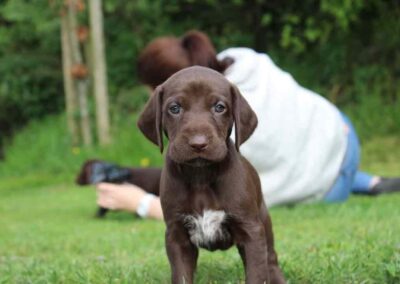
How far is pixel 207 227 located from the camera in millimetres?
3139

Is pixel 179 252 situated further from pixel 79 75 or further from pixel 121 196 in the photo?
pixel 79 75

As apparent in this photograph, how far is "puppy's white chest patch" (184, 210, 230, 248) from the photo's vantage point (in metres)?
3.12

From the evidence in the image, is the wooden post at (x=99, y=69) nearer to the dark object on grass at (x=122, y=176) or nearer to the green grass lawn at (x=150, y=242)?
the green grass lawn at (x=150, y=242)

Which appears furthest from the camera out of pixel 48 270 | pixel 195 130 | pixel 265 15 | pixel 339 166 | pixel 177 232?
pixel 265 15

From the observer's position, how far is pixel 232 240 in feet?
10.5

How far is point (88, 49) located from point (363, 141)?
5108mm

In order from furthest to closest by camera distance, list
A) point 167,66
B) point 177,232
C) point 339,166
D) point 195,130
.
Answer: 1. point 339,166
2. point 167,66
3. point 177,232
4. point 195,130

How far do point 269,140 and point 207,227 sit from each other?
395cm

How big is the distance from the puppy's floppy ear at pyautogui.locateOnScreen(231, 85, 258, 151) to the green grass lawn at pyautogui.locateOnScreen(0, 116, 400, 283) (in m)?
0.72

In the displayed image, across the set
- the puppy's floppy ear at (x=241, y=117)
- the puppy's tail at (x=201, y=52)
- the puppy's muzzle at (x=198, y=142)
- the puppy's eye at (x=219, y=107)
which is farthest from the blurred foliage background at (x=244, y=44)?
the puppy's muzzle at (x=198, y=142)

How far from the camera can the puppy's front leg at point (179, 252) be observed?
125 inches

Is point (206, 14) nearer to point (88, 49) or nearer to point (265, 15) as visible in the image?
point (265, 15)

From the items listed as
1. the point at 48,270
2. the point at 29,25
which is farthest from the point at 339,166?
the point at 29,25

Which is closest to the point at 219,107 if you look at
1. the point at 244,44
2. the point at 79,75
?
the point at 79,75
